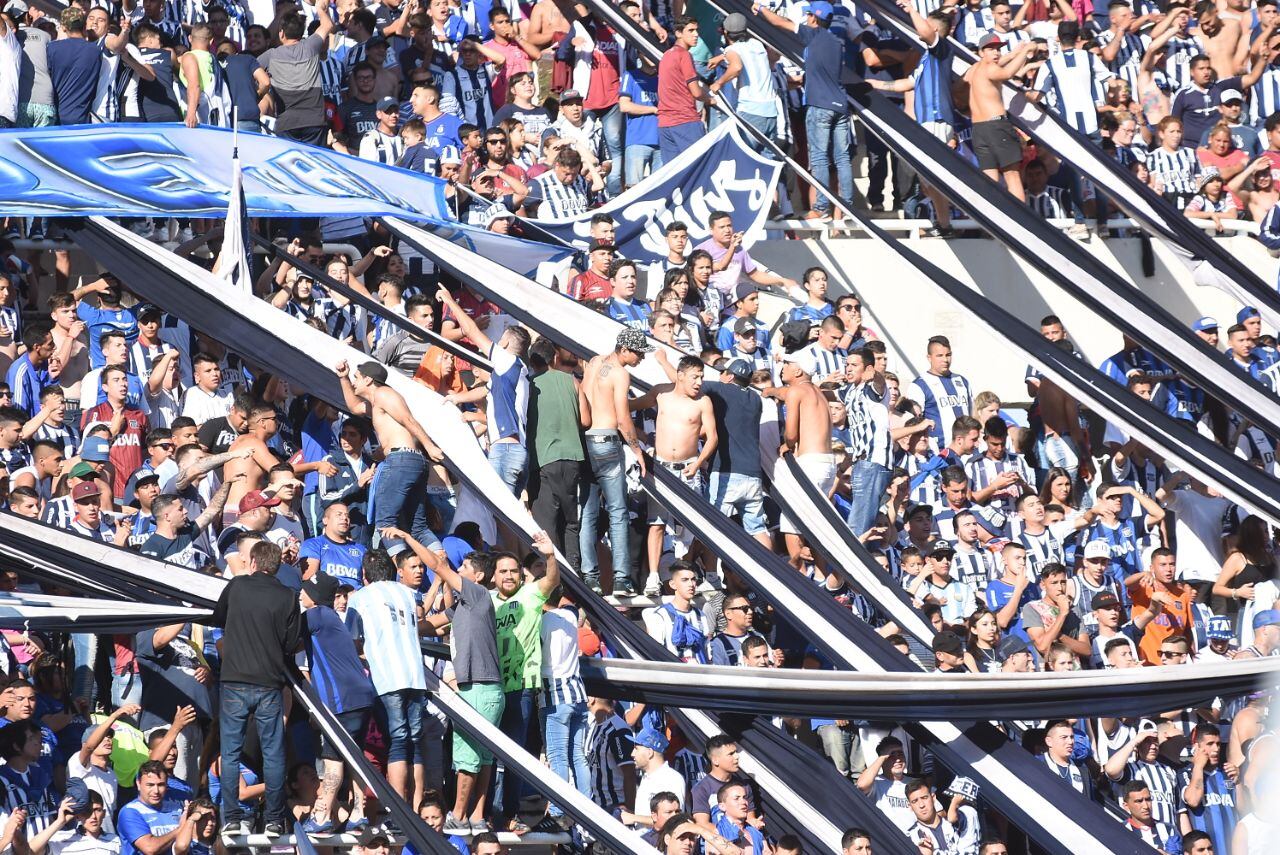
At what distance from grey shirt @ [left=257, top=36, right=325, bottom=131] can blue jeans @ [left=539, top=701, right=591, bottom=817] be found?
232 inches

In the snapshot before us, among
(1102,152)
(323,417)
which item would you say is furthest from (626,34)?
(323,417)

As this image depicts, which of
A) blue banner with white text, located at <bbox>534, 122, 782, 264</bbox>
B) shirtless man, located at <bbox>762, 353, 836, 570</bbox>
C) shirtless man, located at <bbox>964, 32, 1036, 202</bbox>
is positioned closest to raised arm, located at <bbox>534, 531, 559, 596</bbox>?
shirtless man, located at <bbox>762, 353, 836, 570</bbox>

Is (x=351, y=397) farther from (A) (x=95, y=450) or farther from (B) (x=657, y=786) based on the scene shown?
(B) (x=657, y=786)

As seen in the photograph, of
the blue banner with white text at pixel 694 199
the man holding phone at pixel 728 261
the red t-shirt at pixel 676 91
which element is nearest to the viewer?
the man holding phone at pixel 728 261

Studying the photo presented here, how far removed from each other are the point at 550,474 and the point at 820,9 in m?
A: 6.34

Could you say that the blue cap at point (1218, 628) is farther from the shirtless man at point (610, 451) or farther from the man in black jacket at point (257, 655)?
the man in black jacket at point (257, 655)

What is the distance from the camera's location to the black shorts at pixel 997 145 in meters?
17.9

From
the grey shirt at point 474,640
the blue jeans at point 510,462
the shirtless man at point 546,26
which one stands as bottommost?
Result: the grey shirt at point 474,640

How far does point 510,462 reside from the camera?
45.9 feet

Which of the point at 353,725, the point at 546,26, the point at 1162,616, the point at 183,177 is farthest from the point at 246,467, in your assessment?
the point at 546,26

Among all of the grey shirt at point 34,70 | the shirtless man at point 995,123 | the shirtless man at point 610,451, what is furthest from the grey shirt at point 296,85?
the shirtless man at point 995,123

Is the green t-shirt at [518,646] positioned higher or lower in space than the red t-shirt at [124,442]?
lower

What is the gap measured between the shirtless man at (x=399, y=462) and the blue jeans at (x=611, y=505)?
33.3 inches

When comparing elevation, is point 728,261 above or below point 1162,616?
above
